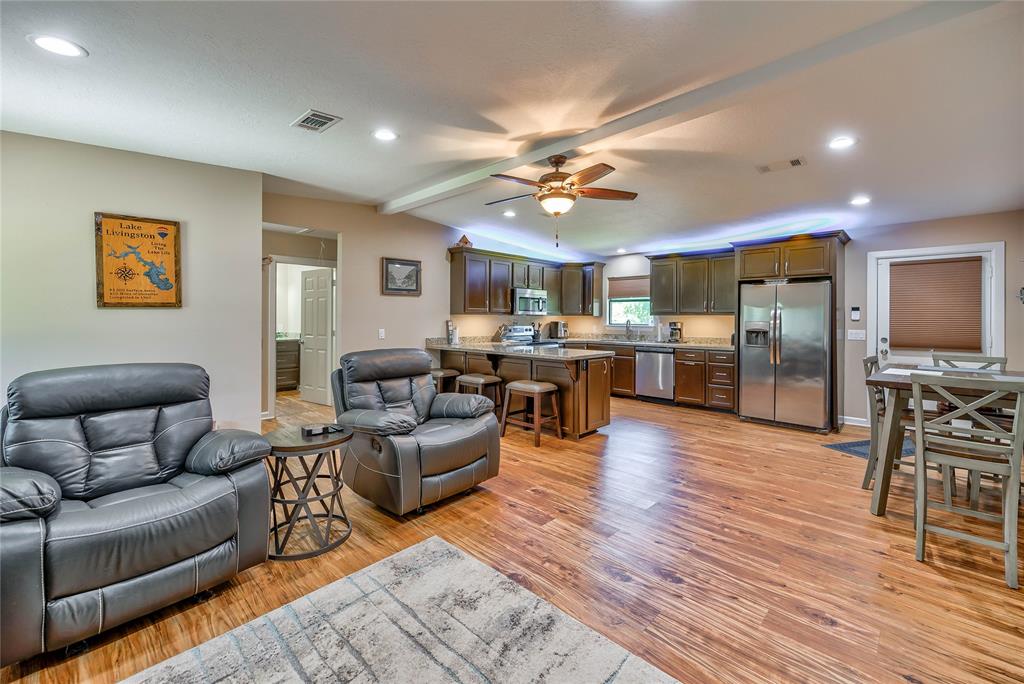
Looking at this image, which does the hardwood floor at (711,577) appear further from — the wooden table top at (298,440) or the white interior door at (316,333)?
the white interior door at (316,333)

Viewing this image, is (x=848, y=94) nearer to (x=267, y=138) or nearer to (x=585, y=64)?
(x=585, y=64)

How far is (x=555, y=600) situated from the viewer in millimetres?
2004

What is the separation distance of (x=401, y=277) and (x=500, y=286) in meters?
1.62

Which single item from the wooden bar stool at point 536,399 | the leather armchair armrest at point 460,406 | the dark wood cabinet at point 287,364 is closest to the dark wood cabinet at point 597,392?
the wooden bar stool at point 536,399

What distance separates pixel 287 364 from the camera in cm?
767

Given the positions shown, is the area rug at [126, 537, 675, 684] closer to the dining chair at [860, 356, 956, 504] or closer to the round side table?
the round side table

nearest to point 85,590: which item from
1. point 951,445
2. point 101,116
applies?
point 101,116

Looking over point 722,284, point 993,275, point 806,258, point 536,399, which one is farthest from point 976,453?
point 722,284

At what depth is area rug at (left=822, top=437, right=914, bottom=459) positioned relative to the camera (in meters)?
4.24

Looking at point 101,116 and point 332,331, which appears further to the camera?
point 332,331

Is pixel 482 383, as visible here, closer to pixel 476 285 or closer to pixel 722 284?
pixel 476 285

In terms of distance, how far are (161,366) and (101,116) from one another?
70.2 inches

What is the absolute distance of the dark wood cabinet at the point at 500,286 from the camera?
6574mm

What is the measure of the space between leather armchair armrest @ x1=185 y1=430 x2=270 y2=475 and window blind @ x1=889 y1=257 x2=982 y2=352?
6.54 metres
